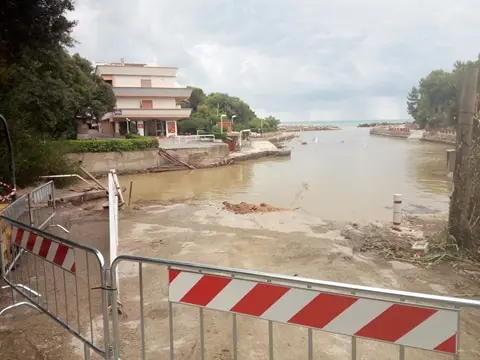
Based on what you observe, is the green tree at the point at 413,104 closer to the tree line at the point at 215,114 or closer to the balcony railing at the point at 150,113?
the tree line at the point at 215,114

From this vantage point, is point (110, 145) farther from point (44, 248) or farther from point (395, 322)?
point (395, 322)

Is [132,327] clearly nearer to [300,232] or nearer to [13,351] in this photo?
[13,351]

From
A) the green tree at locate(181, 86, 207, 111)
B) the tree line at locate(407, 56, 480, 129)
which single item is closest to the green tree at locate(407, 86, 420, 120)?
the tree line at locate(407, 56, 480, 129)

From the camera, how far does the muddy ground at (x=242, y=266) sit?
12.1 feet

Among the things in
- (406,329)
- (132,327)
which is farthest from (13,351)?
(406,329)

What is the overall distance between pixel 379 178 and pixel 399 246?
18.5 meters

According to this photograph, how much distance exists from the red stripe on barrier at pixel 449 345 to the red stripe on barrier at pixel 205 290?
1.15 meters

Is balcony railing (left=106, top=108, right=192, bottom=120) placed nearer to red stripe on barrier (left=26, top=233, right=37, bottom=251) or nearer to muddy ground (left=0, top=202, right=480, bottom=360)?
muddy ground (left=0, top=202, right=480, bottom=360)

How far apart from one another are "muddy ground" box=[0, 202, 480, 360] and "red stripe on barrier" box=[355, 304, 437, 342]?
1.64 metres

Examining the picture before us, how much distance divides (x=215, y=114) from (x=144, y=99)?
66.6 ft

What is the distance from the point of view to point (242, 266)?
6.37 m

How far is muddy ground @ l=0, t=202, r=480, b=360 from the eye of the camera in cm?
368

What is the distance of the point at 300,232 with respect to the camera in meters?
8.87

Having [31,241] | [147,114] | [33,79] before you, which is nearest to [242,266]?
[31,241]
